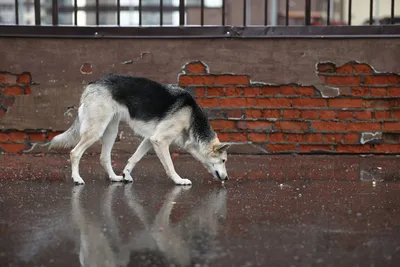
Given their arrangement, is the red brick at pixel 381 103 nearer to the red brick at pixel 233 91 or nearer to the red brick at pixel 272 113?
the red brick at pixel 272 113

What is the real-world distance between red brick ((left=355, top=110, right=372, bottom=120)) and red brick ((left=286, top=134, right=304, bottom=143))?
0.74 metres

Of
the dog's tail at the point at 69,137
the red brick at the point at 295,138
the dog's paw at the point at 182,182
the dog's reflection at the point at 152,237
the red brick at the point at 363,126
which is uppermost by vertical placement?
the dog's tail at the point at 69,137

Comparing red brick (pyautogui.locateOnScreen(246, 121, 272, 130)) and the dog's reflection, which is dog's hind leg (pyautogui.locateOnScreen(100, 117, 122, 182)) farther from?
red brick (pyautogui.locateOnScreen(246, 121, 272, 130))

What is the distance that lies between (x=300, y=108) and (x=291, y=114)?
0.13 meters

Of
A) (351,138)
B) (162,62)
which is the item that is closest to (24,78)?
(162,62)

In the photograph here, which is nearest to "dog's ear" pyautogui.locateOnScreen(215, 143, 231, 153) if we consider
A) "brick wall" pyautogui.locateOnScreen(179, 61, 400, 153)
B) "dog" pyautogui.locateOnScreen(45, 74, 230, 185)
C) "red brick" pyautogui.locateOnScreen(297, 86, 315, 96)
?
"dog" pyautogui.locateOnScreen(45, 74, 230, 185)

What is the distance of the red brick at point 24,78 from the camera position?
9.70 metres

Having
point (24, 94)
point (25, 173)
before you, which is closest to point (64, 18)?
point (24, 94)

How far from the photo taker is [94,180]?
7754mm

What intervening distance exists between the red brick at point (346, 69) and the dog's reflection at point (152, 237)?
370 cm

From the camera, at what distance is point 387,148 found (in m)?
9.70

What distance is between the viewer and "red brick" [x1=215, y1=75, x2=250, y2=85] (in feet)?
31.7

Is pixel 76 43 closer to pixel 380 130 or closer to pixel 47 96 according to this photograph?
pixel 47 96

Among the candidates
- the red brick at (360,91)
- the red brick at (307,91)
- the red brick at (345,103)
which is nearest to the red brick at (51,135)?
the red brick at (307,91)
